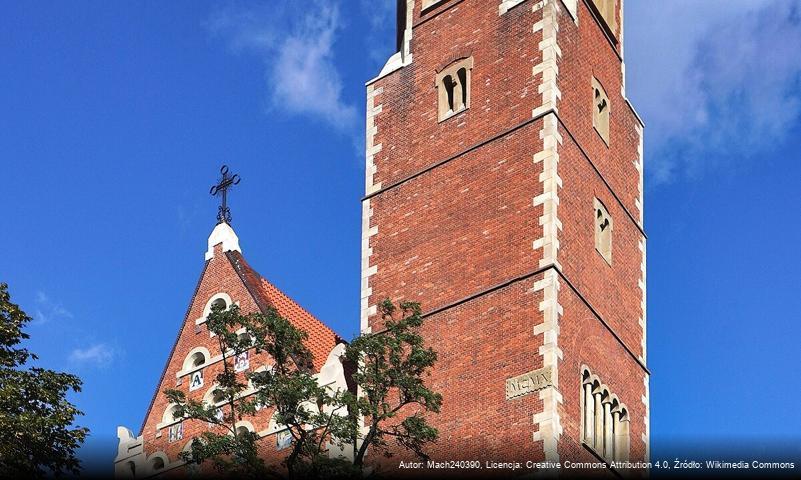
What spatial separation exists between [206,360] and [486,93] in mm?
7444

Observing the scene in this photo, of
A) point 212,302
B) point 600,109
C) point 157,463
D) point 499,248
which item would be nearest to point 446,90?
point 600,109

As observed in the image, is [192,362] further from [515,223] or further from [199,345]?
[515,223]

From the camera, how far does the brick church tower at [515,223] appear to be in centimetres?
3192

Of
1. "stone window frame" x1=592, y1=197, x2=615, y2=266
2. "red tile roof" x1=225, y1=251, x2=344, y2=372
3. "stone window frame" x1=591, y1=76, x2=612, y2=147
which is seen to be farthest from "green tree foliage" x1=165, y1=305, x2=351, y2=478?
"stone window frame" x1=591, y1=76, x2=612, y2=147

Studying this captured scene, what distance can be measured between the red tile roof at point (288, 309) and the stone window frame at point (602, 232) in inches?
212

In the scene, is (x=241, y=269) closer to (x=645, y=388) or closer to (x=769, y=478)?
(x=645, y=388)

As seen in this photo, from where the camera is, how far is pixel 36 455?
29188 millimetres

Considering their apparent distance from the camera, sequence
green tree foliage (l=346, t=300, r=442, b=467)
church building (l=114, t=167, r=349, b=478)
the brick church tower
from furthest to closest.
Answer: church building (l=114, t=167, r=349, b=478) → the brick church tower → green tree foliage (l=346, t=300, r=442, b=467)

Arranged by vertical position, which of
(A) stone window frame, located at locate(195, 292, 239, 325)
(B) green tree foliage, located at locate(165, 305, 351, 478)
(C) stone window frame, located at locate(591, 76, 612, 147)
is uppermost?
(C) stone window frame, located at locate(591, 76, 612, 147)

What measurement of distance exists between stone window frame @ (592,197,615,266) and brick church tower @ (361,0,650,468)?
1.4 inches

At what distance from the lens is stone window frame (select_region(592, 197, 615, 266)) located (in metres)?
35.0

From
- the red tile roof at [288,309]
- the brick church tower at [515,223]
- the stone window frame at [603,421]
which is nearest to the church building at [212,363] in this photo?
the red tile roof at [288,309]

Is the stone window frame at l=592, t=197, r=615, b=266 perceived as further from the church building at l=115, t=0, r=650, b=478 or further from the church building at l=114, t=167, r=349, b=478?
the church building at l=114, t=167, r=349, b=478

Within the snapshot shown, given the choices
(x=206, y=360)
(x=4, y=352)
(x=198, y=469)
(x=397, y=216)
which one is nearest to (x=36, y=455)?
(x=4, y=352)
